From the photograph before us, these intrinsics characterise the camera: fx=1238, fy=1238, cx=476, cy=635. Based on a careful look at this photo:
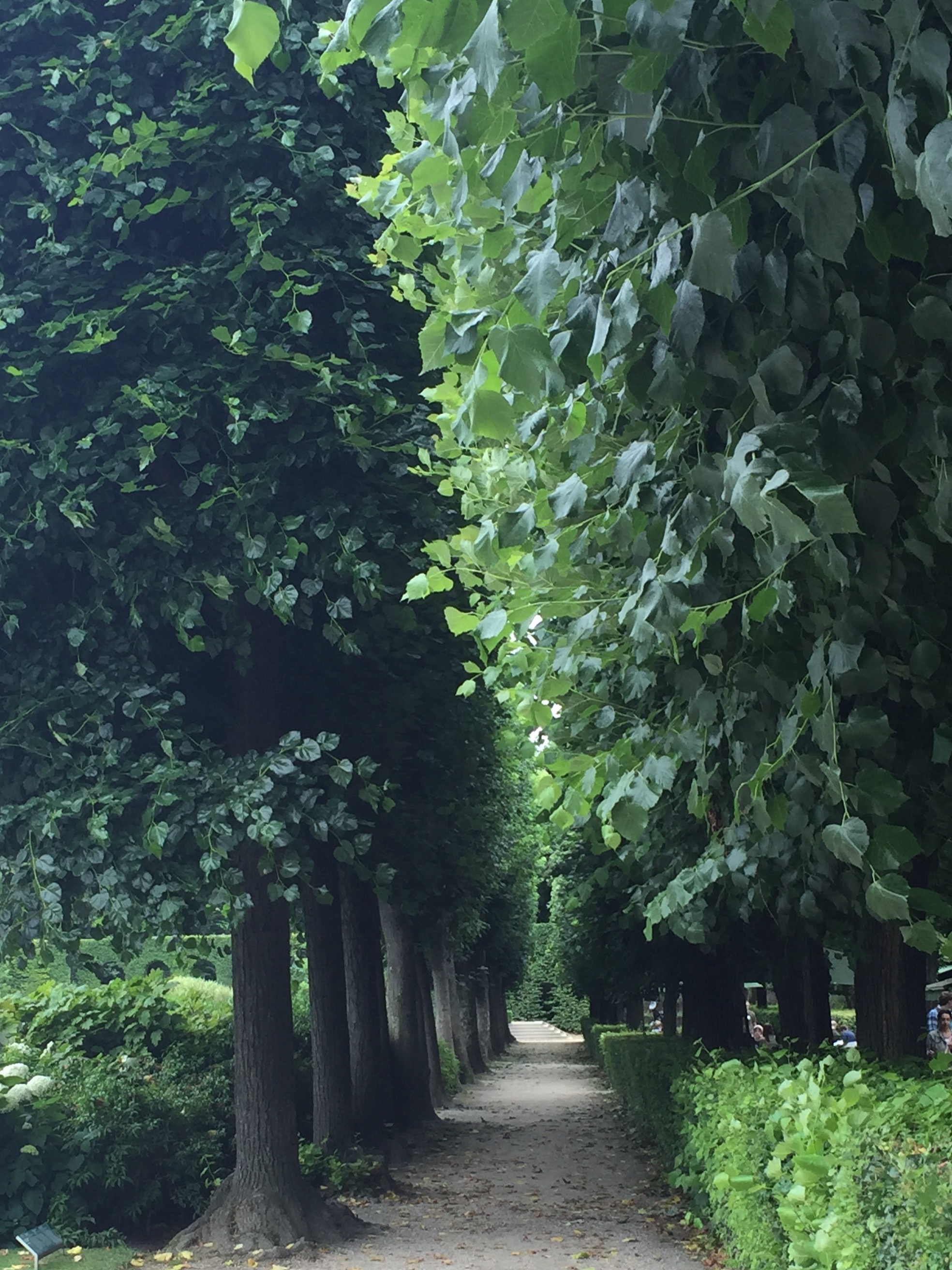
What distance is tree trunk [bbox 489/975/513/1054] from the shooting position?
44312mm

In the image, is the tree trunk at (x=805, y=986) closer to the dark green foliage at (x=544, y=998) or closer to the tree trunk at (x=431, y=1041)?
the tree trunk at (x=431, y=1041)

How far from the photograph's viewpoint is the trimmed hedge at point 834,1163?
4.04m

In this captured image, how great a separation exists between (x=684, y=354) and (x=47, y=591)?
731cm

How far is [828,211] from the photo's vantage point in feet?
7.02

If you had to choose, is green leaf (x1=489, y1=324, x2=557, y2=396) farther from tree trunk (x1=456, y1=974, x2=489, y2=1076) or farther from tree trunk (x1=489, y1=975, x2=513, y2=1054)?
tree trunk (x1=489, y1=975, x2=513, y2=1054)

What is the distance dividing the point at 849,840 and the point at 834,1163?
2648 mm

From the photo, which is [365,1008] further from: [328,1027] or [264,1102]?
[264,1102]

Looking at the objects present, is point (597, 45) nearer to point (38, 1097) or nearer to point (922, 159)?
point (922, 159)

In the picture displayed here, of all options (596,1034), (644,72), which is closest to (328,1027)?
(644,72)

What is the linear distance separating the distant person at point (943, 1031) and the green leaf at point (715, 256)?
1580 cm

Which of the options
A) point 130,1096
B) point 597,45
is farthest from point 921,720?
point 130,1096

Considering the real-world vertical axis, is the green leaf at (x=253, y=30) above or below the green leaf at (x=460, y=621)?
above

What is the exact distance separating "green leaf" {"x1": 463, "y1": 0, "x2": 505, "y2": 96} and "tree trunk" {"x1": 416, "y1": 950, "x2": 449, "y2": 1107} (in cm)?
1937

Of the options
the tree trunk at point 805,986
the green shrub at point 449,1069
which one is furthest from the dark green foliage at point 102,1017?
the green shrub at point 449,1069
